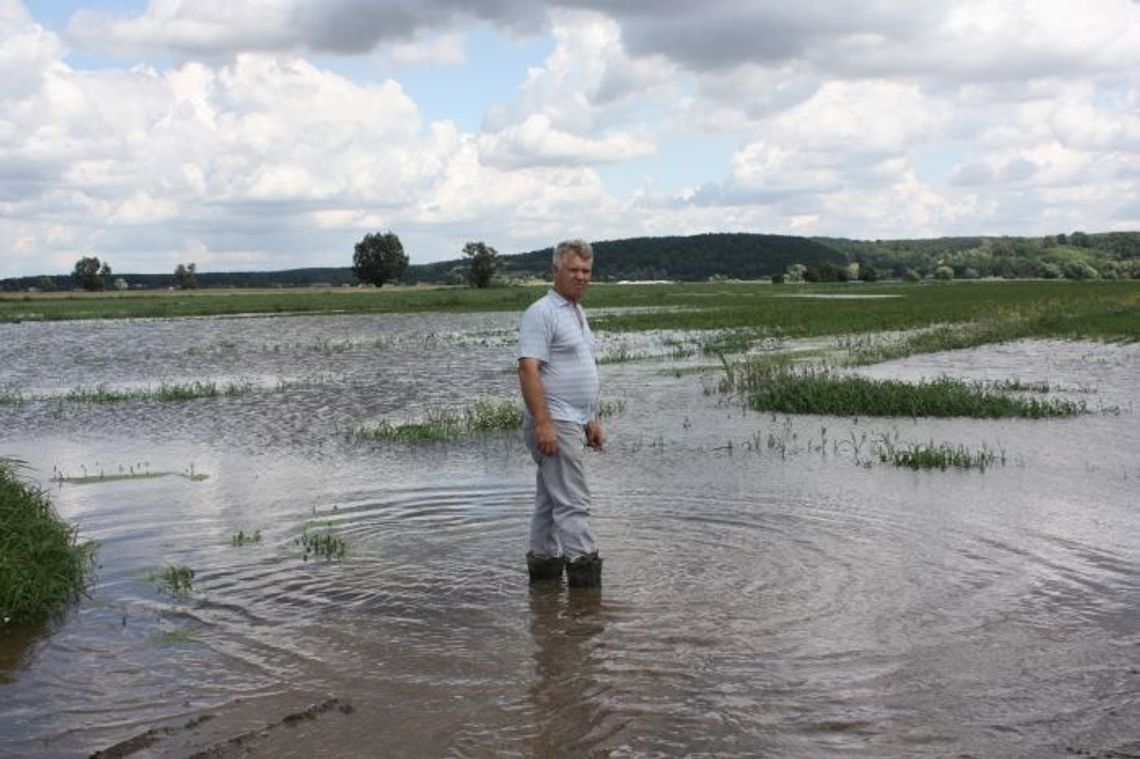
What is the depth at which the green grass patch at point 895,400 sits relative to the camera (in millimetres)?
17375

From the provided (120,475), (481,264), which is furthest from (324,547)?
(481,264)

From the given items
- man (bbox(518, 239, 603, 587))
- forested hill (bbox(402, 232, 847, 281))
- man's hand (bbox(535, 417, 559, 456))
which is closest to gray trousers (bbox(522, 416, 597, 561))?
man (bbox(518, 239, 603, 587))

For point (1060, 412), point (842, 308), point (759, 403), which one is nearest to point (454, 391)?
point (759, 403)

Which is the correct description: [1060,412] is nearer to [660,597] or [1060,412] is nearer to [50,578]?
[660,597]

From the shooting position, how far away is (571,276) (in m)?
7.61

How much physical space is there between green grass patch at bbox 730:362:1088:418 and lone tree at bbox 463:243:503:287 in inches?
4075

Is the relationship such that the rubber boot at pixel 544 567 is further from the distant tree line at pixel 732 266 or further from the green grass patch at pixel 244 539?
the distant tree line at pixel 732 266

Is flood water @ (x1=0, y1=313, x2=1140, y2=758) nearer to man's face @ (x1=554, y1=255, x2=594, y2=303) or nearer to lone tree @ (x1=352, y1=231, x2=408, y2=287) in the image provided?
man's face @ (x1=554, y1=255, x2=594, y2=303)

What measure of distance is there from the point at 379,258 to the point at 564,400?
133 meters

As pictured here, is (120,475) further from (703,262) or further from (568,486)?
(703,262)

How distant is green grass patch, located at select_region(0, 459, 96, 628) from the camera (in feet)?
25.0

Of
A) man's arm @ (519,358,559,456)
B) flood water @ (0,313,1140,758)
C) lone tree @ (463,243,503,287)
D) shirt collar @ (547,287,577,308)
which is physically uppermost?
lone tree @ (463,243,503,287)

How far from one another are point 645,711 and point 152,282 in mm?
189272

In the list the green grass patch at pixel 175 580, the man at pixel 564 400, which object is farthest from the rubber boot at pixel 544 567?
the green grass patch at pixel 175 580
